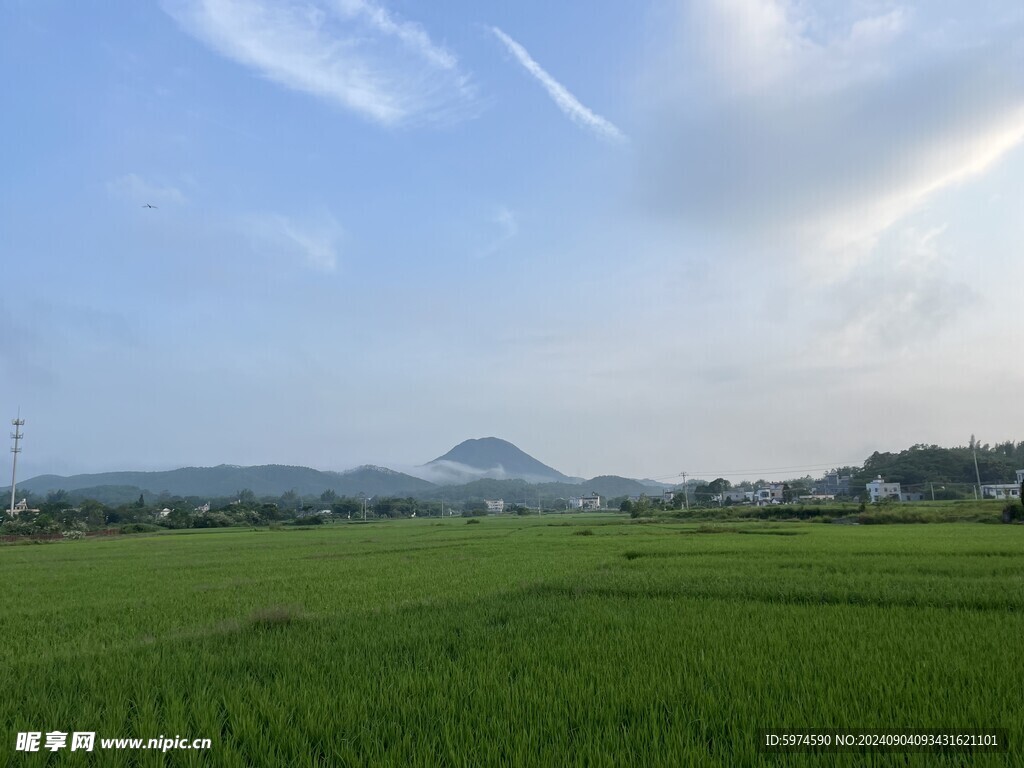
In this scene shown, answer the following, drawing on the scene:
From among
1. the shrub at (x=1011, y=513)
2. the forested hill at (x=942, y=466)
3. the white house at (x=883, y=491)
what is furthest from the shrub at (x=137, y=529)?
the forested hill at (x=942, y=466)

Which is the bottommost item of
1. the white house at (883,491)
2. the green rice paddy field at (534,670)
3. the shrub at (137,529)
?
the shrub at (137,529)

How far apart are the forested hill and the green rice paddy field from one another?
95594 millimetres

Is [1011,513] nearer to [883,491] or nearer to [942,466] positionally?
[883,491]

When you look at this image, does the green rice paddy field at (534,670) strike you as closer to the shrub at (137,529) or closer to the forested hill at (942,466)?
the shrub at (137,529)

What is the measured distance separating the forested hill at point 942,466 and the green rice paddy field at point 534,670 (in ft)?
314

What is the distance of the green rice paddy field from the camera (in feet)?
11.5

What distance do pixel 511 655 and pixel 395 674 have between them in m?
1.15

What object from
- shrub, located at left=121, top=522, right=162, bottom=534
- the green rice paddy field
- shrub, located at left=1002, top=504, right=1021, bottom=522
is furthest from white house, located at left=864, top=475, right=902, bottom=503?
shrub, located at left=121, top=522, right=162, bottom=534

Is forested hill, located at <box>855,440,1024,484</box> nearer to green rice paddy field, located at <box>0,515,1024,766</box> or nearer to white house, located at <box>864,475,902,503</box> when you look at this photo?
white house, located at <box>864,475,902,503</box>

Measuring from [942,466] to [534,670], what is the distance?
10832 cm

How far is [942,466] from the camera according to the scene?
89812mm

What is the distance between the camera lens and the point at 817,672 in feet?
15.5

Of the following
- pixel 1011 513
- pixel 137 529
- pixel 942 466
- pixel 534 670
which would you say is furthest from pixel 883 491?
pixel 534 670

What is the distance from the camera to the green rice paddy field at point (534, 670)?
3.52 meters
